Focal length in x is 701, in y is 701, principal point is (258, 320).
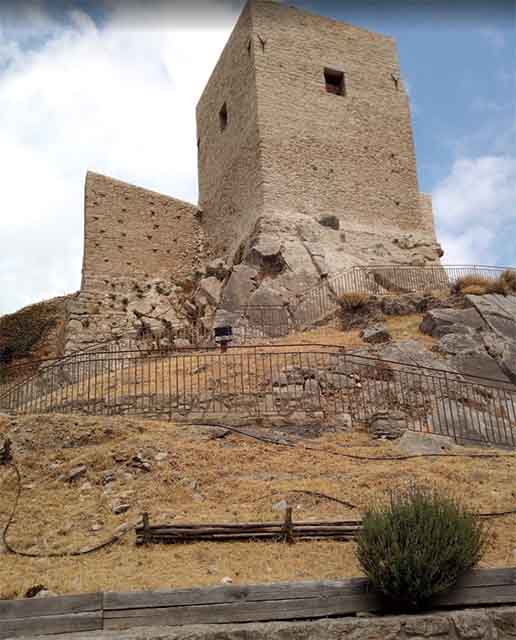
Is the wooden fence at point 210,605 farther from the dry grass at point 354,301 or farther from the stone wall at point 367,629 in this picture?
the dry grass at point 354,301

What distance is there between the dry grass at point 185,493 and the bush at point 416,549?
897mm

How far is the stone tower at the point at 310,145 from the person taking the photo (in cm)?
2017

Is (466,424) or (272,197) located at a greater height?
(272,197)

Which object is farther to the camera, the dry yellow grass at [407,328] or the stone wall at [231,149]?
the stone wall at [231,149]

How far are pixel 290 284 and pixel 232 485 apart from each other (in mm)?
10057

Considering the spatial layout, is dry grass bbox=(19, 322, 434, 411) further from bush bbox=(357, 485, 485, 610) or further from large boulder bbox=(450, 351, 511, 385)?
bush bbox=(357, 485, 485, 610)

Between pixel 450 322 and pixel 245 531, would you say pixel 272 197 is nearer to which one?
pixel 450 322

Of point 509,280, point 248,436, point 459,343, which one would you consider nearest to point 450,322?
point 459,343

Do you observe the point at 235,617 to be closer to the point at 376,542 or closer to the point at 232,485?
the point at 376,542

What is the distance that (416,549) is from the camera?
19.4 ft

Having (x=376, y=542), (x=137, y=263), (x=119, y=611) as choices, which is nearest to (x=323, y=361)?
(x=376, y=542)

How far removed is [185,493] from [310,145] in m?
14.4

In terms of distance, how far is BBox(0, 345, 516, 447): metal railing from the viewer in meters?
12.1

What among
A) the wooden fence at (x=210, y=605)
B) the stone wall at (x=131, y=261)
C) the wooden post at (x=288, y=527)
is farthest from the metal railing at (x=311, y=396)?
the stone wall at (x=131, y=261)
